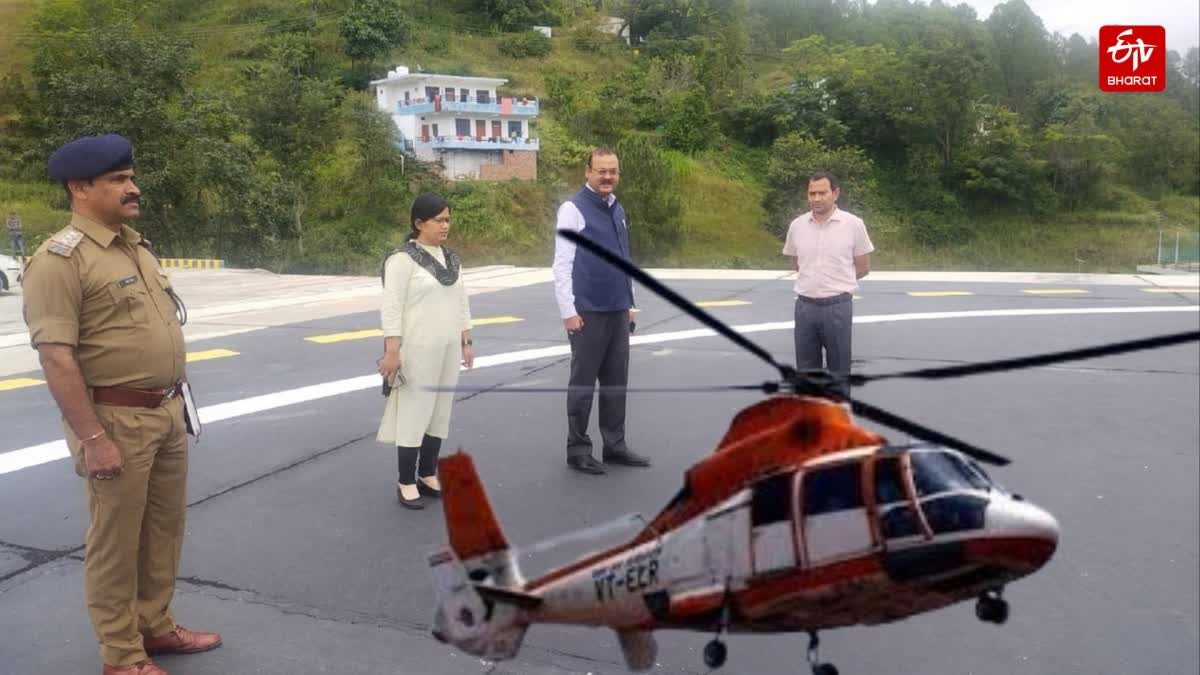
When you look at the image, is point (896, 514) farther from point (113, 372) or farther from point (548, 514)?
point (548, 514)

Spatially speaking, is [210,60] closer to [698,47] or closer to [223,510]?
[698,47]

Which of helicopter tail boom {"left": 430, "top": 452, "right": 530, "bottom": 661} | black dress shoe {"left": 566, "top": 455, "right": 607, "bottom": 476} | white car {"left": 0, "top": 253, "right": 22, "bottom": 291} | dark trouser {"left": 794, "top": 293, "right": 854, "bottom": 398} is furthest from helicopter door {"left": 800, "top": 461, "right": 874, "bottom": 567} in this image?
white car {"left": 0, "top": 253, "right": 22, "bottom": 291}

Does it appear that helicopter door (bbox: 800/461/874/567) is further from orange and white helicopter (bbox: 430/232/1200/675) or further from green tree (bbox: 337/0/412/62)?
green tree (bbox: 337/0/412/62)

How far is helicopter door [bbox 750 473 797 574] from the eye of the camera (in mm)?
840

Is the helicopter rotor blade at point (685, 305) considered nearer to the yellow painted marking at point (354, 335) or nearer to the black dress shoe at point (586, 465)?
the black dress shoe at point (586, 465)

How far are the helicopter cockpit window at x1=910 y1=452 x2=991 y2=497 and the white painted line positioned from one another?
2.03m

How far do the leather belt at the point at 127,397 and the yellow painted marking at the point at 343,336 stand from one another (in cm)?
669

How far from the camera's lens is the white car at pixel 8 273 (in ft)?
50.8

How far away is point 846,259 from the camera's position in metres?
4.98

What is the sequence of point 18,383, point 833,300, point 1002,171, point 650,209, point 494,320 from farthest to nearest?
point 650,209 → point 1002,171 → point 494,320 → point 18,383 → point 833,300

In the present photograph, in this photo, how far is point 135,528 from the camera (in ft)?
9.21

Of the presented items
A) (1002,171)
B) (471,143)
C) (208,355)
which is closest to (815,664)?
(208,355)

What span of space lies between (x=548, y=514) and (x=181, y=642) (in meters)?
1.68

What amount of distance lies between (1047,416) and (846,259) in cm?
185
